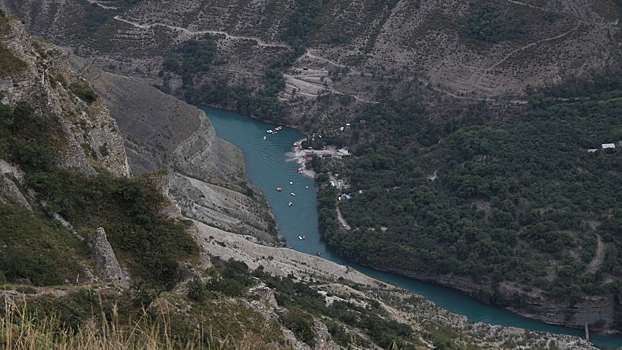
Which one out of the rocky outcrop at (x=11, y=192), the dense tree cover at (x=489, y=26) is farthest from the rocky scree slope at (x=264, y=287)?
the dense tree cover at (x=489, y=26)

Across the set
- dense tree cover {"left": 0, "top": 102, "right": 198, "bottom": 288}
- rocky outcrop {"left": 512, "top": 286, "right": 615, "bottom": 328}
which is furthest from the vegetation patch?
rocky outcrop {"left": 512, "top": 286, "right": 615, "bottom": 328}

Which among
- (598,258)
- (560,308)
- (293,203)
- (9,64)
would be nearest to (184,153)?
(293,203)

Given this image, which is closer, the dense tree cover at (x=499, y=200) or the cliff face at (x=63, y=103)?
the cliff face at (x=63, y=103)

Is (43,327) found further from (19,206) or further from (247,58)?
(247,58)

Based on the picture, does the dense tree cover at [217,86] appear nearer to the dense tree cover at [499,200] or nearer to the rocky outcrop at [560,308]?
the dense tree cover at [499,200]

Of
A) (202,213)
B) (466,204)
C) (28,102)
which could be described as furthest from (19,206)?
(466,204)
